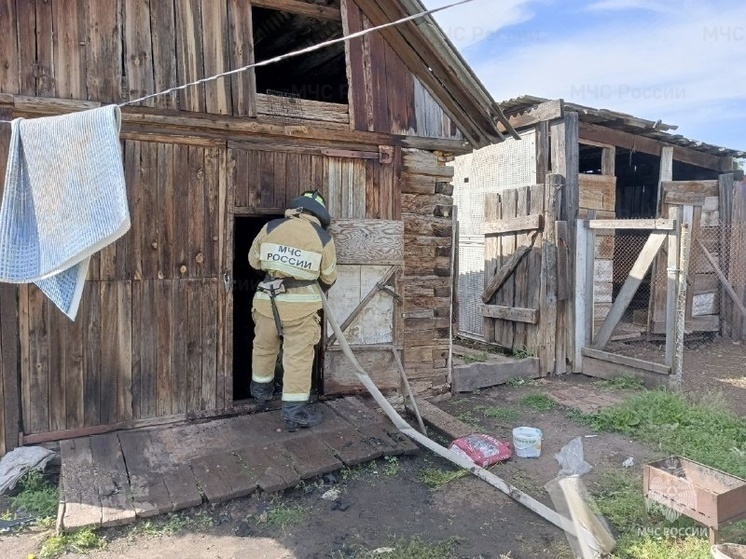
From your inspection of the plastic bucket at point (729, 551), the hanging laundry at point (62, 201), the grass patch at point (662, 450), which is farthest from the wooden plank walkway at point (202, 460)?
the plastic bucket at point (729, 551)

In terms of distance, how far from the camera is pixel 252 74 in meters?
5.32

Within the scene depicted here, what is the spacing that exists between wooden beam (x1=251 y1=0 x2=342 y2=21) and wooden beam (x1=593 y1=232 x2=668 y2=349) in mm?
4957

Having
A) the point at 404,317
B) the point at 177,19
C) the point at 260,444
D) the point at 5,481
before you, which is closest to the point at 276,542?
the point at 260,444

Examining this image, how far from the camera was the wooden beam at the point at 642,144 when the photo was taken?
8.81m

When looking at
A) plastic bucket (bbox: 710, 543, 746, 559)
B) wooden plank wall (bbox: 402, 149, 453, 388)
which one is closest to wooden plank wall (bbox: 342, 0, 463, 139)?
wooden plank wall (bbox: 402, 149, 453, 388)

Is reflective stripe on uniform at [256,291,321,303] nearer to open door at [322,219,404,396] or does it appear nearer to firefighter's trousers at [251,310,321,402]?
firefighter's trousers at [251,310,321,402]

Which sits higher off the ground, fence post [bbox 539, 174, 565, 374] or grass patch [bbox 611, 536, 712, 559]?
fence post [bbox 539, 174, 565, 374]

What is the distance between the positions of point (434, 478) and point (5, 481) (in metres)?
3.39

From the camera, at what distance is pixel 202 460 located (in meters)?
4.50

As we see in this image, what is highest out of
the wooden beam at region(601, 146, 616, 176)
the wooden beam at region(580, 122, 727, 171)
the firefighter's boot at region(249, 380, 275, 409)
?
the wooden beam at region(580, 122, 727, 171)

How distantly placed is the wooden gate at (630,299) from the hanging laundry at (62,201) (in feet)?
20.8

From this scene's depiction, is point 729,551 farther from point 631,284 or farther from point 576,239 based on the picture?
point 576,239

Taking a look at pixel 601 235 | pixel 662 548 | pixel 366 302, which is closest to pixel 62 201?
pixel 366 302

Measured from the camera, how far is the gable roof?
576 cm
